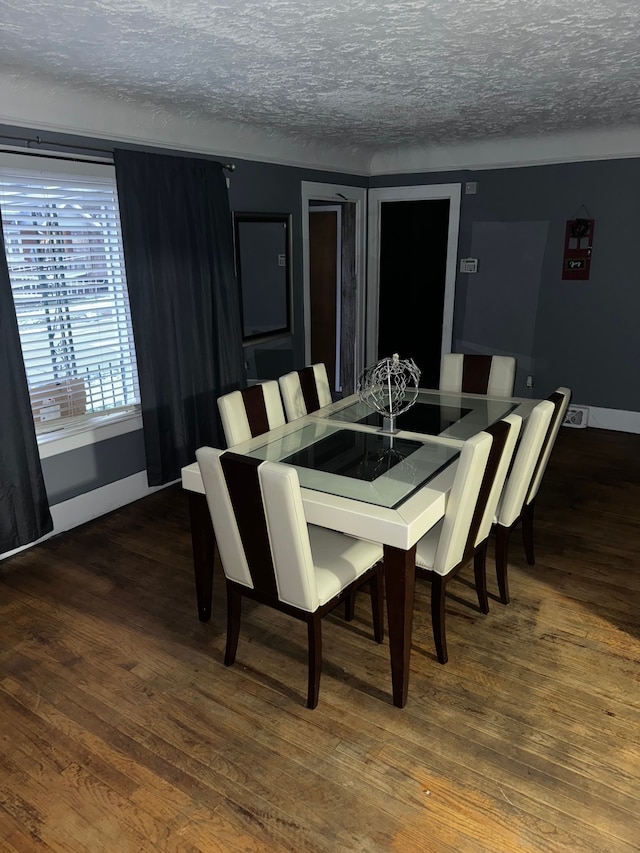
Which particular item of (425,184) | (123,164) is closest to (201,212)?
(123,164)

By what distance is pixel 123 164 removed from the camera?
357cm

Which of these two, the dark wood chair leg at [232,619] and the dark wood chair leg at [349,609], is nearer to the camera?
the dark wood chair leg at [232,619]

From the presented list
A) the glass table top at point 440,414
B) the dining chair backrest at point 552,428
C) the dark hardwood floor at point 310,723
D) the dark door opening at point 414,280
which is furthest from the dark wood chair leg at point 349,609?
the dark door opening at point 414,280

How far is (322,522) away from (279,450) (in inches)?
25.0

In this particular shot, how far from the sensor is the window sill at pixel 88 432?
3.54 meters

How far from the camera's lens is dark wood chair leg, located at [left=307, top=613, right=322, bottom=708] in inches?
87.5

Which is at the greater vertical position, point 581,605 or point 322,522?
point 322,522

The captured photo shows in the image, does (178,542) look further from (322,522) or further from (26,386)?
(322,522)

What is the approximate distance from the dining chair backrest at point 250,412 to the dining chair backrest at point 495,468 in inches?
49.1

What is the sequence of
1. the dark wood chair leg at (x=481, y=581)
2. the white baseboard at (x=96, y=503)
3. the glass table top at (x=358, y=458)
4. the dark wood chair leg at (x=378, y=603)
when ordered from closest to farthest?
the glass table top at (x=358, y=458), the dark wood chair leg at (x=378, y=603), the dark wood chair leg at (x=481, y=581), the white baseboard at (x=96, y=503)

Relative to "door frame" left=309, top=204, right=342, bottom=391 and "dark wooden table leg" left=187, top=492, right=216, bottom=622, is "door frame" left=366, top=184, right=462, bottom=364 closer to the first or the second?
"door frame" left=309, top=204, right=342, bottom=391

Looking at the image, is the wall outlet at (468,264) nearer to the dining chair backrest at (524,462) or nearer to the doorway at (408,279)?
the doorway at (408,279)

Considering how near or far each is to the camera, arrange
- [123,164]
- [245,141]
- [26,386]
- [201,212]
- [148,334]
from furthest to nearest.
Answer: [245,141]
[201,212]
[148,334]
[123,164]
[26,386]

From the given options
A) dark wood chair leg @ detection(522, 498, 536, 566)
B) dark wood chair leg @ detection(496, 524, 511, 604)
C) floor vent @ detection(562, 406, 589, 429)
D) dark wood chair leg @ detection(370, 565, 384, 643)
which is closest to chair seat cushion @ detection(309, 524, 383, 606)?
dark wood chair leg @ detection(370, 565, 384, 643)
